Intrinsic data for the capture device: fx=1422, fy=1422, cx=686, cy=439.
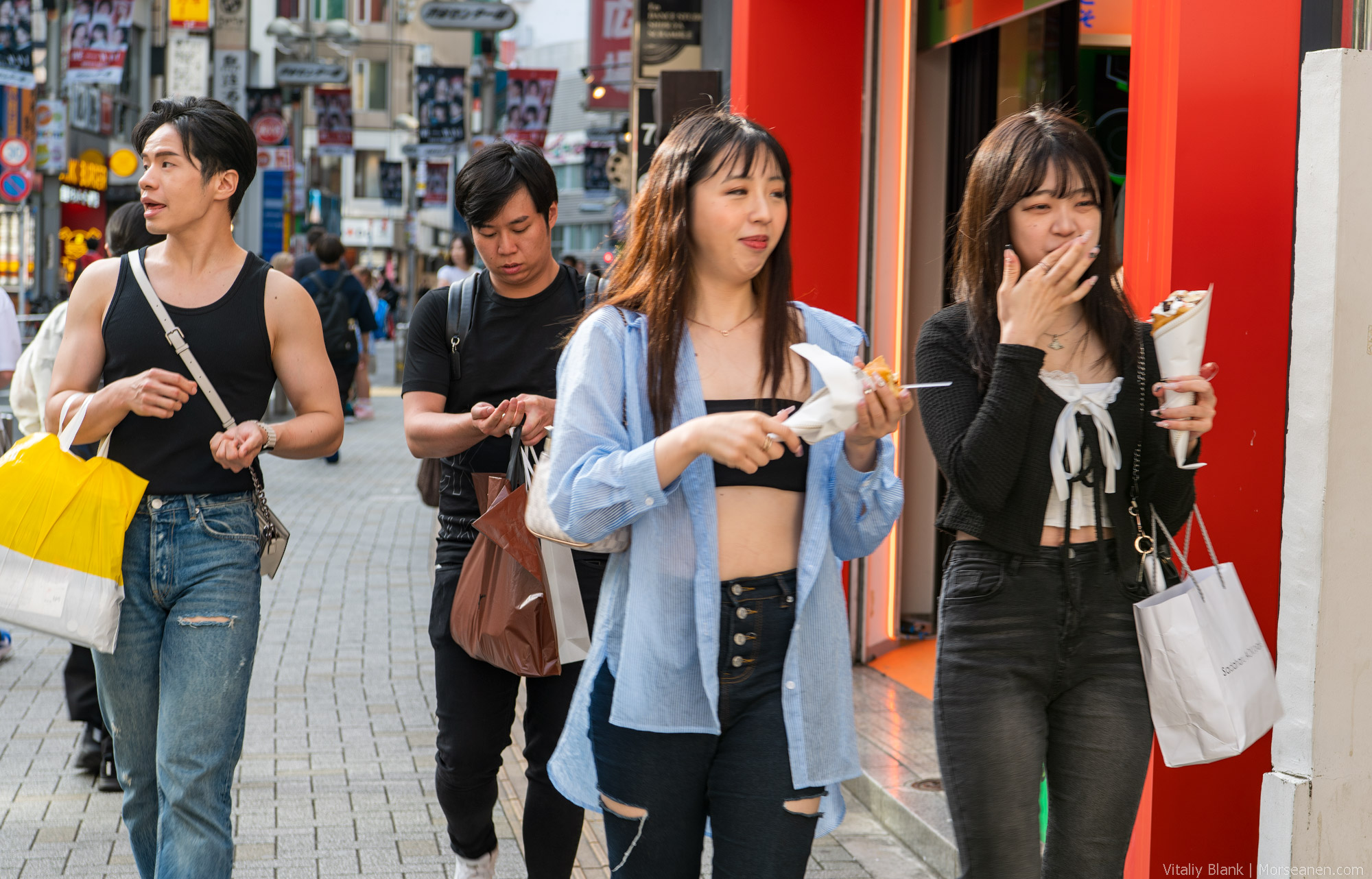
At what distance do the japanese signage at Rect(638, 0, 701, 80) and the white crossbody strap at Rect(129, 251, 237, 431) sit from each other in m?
6.92

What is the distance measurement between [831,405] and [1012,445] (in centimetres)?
56

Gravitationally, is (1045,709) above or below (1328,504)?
below

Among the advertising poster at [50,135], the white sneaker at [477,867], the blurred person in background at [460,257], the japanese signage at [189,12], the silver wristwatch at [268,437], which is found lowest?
the white sneaker at [477,867]

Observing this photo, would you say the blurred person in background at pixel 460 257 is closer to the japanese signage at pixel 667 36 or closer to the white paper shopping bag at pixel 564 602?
the japanese signage at pixel 667 36

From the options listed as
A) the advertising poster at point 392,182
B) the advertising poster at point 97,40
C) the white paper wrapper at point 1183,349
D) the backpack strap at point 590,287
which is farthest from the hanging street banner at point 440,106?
the white paper wrapper at point 1183,349

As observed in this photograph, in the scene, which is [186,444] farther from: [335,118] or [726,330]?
[335,118]

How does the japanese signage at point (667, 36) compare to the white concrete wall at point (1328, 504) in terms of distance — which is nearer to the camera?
the white concrete wall at point (1328, 504)

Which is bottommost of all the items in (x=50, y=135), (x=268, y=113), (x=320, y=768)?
(x=320, y=768)

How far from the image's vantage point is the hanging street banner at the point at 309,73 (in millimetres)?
31062

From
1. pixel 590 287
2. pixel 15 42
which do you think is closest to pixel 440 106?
pixel 15 42

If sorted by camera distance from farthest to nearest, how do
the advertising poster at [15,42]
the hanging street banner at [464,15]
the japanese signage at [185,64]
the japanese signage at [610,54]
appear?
the japanese signage at [185,64] → the hanging street banner at [464,15] → the advertising poster at [15,42] → the japanese signage at [610,54]

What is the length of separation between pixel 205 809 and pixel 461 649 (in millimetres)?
737

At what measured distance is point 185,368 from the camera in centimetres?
312

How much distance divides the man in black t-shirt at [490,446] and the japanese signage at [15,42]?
19352 millimetres
